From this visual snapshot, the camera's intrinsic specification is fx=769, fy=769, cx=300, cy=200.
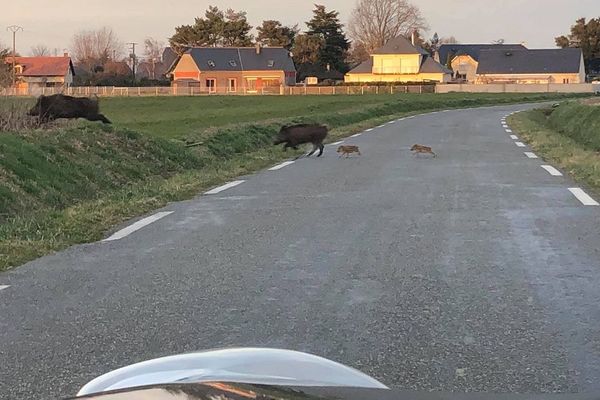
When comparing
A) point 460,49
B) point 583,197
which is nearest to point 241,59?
point 460,49

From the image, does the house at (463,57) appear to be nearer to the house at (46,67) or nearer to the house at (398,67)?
the house at (398,67)

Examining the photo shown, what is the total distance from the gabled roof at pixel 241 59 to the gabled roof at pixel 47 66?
18.8 m

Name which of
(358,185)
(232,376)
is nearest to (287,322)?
(232,376)

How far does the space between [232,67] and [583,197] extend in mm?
89460

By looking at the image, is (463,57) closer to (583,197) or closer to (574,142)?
(574,142)

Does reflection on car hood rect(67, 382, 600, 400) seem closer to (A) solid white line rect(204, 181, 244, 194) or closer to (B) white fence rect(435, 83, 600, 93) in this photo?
(A) solid white line rect(204, 181, 244, 194)

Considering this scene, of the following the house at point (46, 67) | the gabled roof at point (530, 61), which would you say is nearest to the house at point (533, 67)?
the gabled roof at point (530, 61)

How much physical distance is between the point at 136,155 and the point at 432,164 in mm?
5593

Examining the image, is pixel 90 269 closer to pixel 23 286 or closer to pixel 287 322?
pixel 23 286

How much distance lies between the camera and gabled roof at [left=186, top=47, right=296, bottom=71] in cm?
9669

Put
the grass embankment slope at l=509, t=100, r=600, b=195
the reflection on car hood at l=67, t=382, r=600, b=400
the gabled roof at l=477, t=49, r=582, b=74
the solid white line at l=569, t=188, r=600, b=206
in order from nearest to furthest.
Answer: the reflection on car hood at l=67, t=382, r=600, b=400, the solid white line at l=569, t=188, r=600, b=206, the grass embankment slope at l=509, t=100, r=600, b=195, the gabled roof at l=477, t=49, r=582, b=74

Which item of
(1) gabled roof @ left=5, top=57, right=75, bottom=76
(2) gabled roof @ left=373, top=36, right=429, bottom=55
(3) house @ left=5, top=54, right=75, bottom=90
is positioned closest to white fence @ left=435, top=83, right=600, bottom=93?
(2) gabled roof @ left=373, top=36, right=429, bottom=55

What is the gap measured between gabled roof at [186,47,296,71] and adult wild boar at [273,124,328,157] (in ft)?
265

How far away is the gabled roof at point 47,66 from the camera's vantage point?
102875 millimetres
